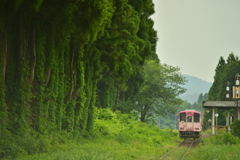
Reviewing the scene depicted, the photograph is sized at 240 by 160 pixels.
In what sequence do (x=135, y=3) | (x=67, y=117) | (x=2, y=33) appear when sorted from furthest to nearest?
(x=135, y=3), (x=67, y=117), (x=2, y=33)

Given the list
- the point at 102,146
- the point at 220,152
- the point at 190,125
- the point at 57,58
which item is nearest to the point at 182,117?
the point at 190,125

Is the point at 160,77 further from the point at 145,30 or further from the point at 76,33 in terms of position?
the point at 76,33

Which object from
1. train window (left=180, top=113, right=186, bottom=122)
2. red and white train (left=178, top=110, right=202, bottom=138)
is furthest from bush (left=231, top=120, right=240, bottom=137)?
train window (left=180, top=113, right=186, bottom=122)

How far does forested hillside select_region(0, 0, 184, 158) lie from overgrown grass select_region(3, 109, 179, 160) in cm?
60

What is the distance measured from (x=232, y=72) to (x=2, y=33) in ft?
207

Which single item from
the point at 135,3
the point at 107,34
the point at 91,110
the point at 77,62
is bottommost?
the point at 91,110

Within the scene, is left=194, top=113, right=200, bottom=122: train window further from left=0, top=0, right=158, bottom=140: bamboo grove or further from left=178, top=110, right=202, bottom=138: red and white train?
left=0, top=0, right=158, bottom=140: bamboo grove

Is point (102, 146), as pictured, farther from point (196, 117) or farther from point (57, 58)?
point (196, 117)

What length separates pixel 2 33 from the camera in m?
15.6

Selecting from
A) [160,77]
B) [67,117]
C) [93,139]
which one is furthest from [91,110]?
[160,77]

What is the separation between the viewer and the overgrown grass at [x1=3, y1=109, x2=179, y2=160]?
47.1ft

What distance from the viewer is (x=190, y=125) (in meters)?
35.3

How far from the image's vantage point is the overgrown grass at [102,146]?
47.1 ft

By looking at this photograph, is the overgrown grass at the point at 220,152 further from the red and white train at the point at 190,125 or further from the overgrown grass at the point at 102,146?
the red and white train at the point at 190,125
